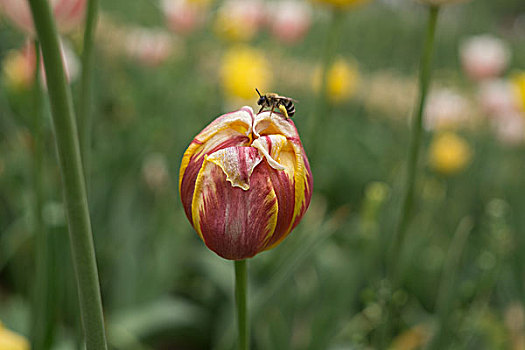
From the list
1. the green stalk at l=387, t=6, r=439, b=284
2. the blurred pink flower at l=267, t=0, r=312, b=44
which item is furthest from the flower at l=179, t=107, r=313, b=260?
the blurred pink flower at l=267, t=0, r=312, b=44

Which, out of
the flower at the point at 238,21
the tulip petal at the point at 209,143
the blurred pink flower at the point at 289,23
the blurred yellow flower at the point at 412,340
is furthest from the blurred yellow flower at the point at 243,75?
the tulip petal at the point at 209,143

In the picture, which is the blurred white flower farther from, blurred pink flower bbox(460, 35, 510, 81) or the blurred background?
blurred pink flower bbox(460, 35, 510, 81)

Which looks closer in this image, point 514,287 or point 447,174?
point 514,287

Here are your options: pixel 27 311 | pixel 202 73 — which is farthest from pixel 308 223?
pixel 202 73

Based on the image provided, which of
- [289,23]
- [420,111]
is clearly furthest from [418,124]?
[289,23]

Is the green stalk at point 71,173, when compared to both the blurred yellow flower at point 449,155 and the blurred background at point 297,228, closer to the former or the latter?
the blurred background at point 297,228

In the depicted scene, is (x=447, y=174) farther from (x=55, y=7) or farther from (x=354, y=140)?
(x=55, y=7)
